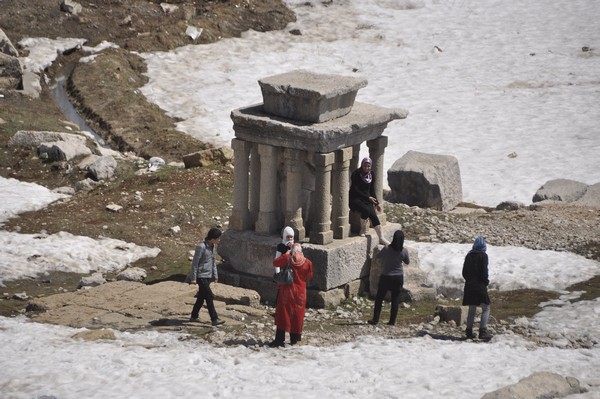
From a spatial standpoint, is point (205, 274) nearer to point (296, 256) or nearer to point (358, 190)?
point (296, 256)

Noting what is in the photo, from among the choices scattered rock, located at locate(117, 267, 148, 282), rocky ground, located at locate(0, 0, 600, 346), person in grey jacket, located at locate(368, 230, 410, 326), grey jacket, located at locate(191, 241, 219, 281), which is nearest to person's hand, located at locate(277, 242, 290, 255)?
grey jacket, located at locate(191, 241, 219, 281)

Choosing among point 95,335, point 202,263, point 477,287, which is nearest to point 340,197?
point 202,263

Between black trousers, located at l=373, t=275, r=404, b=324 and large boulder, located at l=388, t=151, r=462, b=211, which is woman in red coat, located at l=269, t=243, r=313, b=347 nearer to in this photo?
black trousers, located at l=373, t=275, r=404, b=324

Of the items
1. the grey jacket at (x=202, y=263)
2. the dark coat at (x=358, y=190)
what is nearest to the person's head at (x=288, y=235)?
the grey jacket at (x=202, y=263)

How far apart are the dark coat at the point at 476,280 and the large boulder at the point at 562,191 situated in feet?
31.5

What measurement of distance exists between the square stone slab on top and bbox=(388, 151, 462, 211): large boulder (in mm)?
6476

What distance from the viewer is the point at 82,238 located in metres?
21.7

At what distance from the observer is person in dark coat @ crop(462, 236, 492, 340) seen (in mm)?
17266

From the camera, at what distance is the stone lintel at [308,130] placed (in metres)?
18.8

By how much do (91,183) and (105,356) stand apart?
10533mm

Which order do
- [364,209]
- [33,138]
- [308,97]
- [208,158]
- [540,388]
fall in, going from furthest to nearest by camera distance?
[33,138] → [208,158] → [364,209] → [308,97] → [540,388]

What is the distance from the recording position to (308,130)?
61.3 feet

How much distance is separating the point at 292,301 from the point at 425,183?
10022mm

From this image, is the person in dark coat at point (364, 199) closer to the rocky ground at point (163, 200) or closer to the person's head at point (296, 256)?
the rocky ground at point (163, 200)
